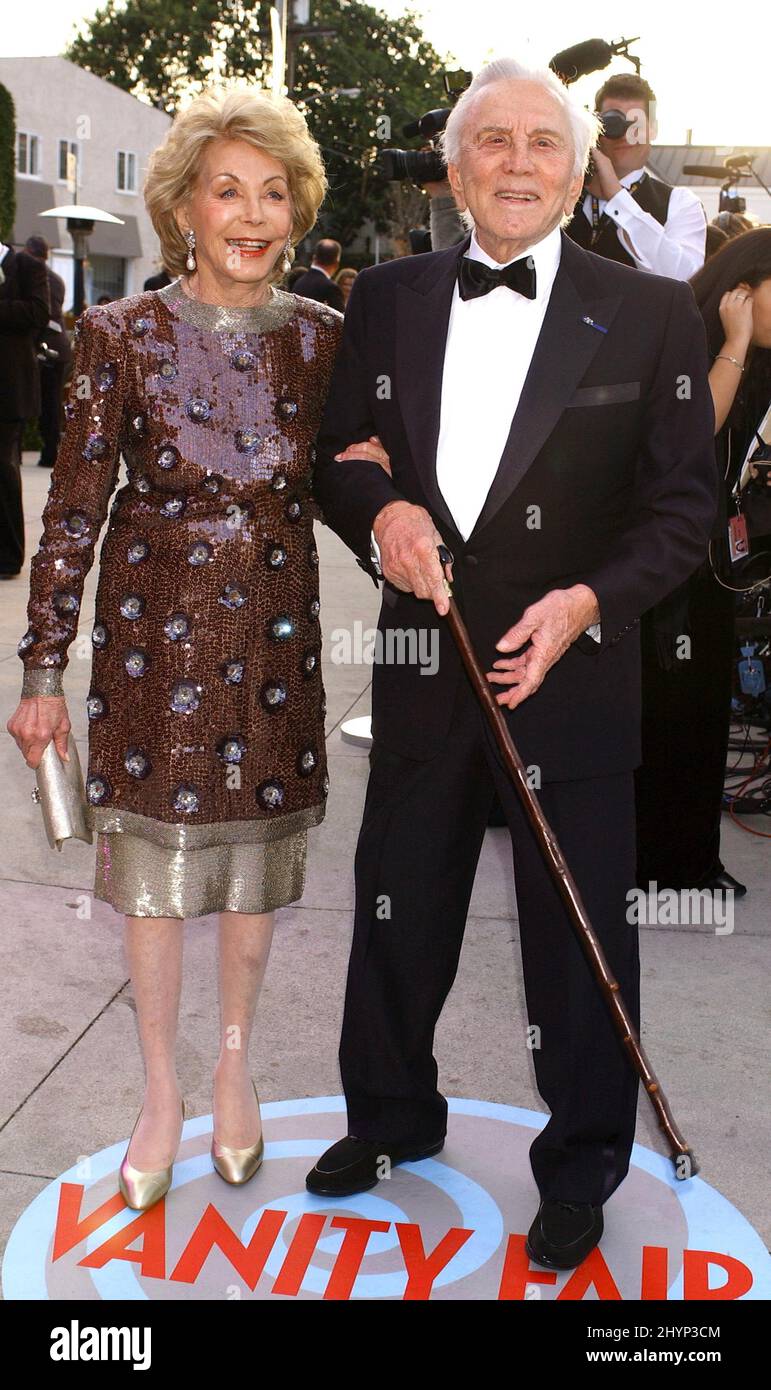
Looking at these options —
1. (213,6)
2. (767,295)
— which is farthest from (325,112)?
(767,295)

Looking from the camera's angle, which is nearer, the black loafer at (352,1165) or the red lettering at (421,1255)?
the red lettering at (421,1255)

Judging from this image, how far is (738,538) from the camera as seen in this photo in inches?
187

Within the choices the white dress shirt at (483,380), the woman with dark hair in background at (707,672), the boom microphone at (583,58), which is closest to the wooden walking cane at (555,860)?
the white dress shirt at (483,380)

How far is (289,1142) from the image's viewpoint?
3.18 metres

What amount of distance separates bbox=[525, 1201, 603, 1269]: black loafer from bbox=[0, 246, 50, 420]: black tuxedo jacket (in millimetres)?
7018

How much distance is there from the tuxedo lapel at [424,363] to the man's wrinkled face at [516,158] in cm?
17

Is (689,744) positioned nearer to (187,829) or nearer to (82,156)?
(187,829)

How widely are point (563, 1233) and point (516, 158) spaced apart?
78.0 inches

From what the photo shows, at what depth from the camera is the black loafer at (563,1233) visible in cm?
275

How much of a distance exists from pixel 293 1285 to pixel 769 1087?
1.40 metres

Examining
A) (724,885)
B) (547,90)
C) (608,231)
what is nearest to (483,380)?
(547,90)

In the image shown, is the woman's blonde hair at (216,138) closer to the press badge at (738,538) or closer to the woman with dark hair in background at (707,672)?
the woman with dark hair in background at (707,672)

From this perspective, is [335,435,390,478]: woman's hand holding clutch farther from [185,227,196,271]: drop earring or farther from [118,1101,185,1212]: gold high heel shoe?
[118,1101,185,1212]: gold high heel shoe

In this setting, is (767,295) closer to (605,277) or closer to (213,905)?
(605,277)
